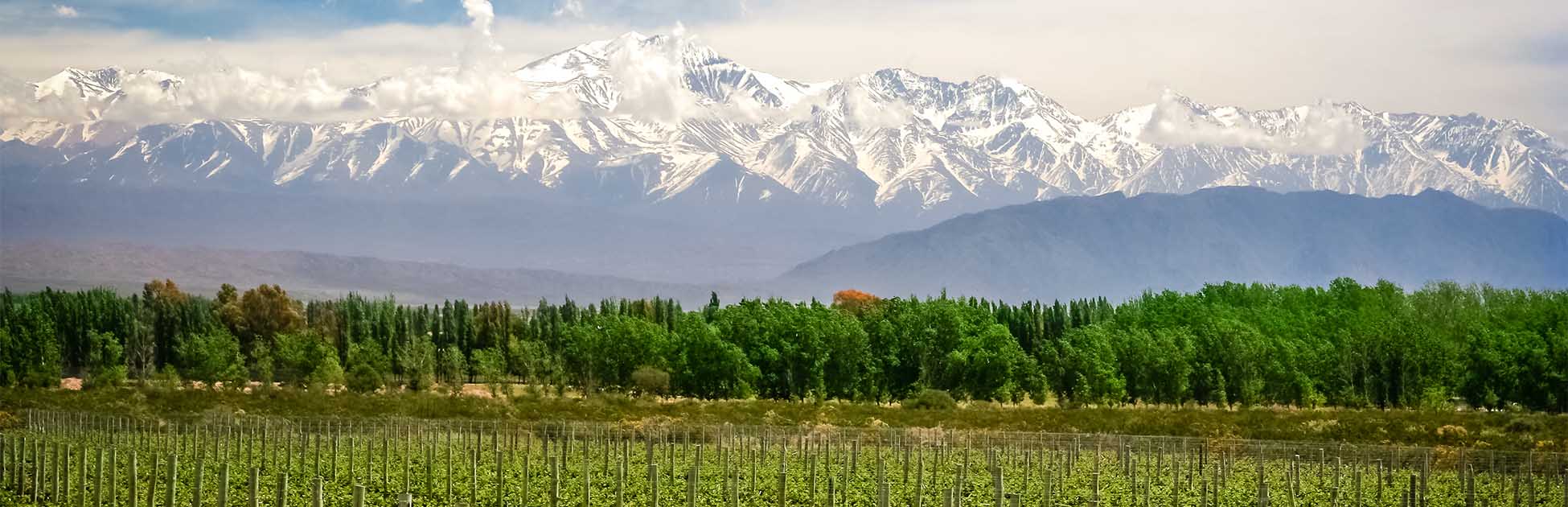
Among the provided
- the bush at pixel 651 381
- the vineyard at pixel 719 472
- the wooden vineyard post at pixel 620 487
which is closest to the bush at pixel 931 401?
the bush at pixel 651 381

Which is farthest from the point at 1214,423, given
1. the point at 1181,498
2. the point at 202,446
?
the point at 202,446

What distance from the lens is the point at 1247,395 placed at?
108 metres

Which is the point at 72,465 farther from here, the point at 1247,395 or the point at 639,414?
the point at 1247,395

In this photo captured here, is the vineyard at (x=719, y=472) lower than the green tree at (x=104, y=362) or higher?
lower

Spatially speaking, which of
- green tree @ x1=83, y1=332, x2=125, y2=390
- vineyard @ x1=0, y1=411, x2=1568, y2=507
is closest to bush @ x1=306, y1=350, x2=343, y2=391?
green tree @ x1=83, y1=332, x2=125, y2=390

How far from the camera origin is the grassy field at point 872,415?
7900cm

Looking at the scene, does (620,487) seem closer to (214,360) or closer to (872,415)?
(872,415)

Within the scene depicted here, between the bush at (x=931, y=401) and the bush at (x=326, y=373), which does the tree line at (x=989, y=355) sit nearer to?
the bush at (x=326, y=373)

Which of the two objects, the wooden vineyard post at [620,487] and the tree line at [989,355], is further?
the tree line at [989,355]

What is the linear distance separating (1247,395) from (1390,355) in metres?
9.43

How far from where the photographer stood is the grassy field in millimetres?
79000

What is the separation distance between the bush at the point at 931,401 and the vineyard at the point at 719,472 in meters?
24.1

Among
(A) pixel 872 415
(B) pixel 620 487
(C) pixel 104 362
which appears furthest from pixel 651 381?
(B) pixel 620 487

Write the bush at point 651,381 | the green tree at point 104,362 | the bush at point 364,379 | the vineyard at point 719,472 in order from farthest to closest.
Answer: the bush at point 364,379 < the green tree at point 104,362 < the bush at point 651,381 < the vineyard at point 719,472
